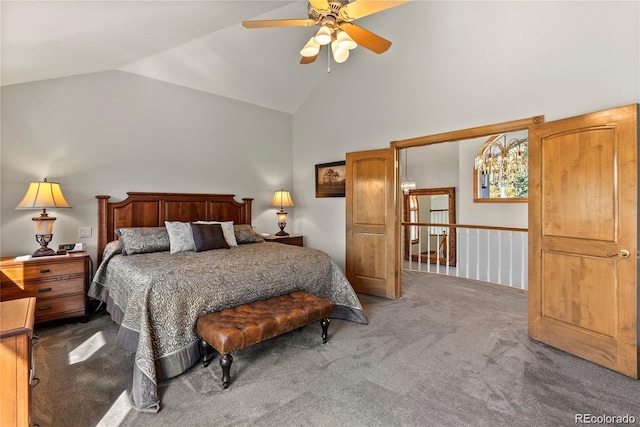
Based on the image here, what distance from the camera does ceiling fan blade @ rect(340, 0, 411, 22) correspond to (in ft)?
6.97

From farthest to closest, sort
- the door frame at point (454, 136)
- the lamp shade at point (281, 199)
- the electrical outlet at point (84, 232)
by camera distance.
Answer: the lamp shade at point (281, 199) → the electrical outlet at point (84, 232) → the door frame at point (454, 136)

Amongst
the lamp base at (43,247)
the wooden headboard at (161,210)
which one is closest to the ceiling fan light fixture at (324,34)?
the wooden headboard at (161,210)

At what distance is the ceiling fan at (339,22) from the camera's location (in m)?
2.18

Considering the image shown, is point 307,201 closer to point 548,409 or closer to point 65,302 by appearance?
point 65,302

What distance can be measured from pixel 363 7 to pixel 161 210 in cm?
347

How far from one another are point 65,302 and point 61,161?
161cm

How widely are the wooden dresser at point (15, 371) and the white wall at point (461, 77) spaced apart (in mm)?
3940

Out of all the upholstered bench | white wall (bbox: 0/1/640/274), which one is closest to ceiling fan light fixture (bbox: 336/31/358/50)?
white wall (bbox: 0/1/640/274)

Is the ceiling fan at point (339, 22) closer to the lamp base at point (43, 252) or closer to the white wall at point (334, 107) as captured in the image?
the white wall at point (334, 107)

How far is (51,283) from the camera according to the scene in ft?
9.96

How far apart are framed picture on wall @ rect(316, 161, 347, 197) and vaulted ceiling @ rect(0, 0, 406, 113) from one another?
4.62 ft

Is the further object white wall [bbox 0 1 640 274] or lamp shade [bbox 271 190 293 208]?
lamp shade [bbox 271 190 293 208]

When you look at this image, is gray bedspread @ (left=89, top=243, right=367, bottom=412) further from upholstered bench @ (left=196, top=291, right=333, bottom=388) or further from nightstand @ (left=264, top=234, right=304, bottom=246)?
nightstand @ (left=264, top=234, right=304, bottom=246)

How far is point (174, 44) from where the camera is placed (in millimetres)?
3539
